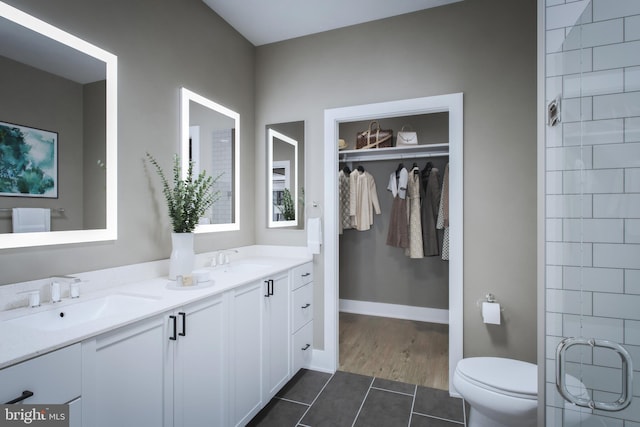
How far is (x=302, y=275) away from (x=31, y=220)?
5.47 feet

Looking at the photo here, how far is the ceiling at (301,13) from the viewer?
2.37 metres

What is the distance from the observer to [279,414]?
6.68ft

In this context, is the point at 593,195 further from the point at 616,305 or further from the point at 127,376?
the point at 127,376

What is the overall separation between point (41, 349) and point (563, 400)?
1725 millimetres

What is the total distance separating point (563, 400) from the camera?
1178mm

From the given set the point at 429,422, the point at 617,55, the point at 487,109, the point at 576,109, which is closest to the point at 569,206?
the point at 576,109

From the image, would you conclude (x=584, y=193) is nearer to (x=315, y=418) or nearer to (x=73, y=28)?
(x=315, y=418)

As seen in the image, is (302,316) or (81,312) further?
(302,316)

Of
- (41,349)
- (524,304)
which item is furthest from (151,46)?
(524,304)

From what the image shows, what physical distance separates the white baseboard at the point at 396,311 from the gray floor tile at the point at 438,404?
1.43 meters

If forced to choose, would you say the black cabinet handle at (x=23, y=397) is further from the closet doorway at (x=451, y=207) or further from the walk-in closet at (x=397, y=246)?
the walk-in closet at (x=397, y=246)

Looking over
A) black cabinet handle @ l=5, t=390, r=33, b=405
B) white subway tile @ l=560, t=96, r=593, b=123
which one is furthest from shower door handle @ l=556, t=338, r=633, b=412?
black cabinet handle @ l=5, t=390, r=33, b=405

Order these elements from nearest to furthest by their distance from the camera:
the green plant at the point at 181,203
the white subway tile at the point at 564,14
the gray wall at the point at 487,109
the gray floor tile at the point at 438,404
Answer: the white subway tile at the point at 564,14 → the green plant at the point at 181,203 → the gray floor tile at the point at 438,404 → the gray wall at the point at 487,109

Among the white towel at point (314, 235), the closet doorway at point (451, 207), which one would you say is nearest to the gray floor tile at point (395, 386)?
the closet doorway at point (451, 207)
